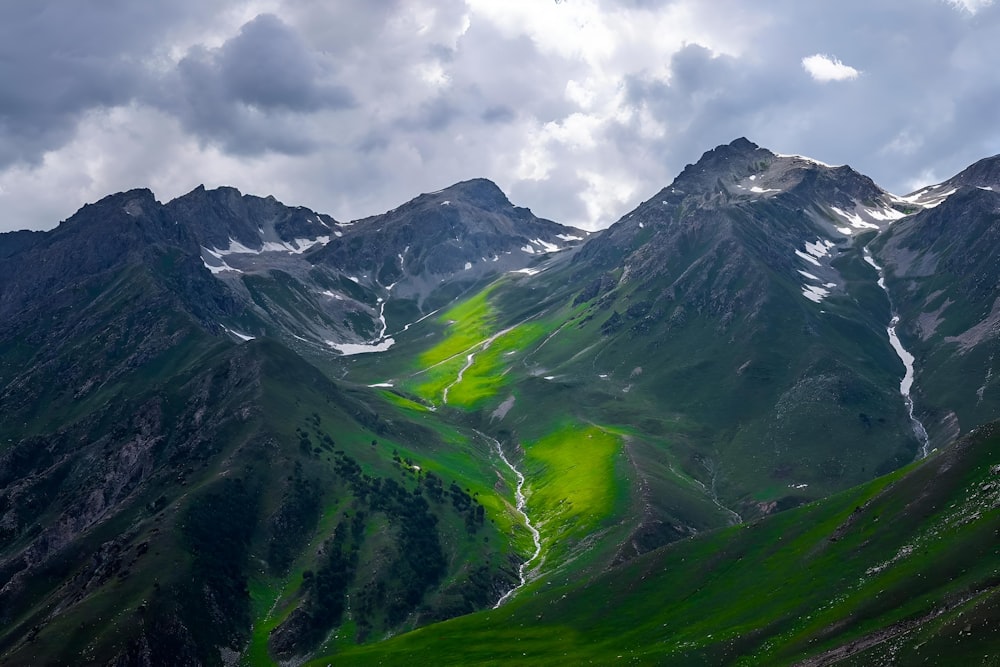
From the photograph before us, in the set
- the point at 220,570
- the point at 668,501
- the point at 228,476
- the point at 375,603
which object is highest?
the point at 228,476

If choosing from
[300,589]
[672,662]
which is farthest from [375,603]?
[672,662]

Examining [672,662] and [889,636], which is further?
[672,662]

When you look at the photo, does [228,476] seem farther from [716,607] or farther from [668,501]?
[716,607]

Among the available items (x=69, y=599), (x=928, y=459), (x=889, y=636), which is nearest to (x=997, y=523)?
(x=889, y=636)

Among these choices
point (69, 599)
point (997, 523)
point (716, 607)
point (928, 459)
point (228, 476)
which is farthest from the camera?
point (228, 476)

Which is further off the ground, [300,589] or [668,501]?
[300,589]

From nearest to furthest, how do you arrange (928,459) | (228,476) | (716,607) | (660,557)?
(716,607), (928,459), (660,557), (228,476)
